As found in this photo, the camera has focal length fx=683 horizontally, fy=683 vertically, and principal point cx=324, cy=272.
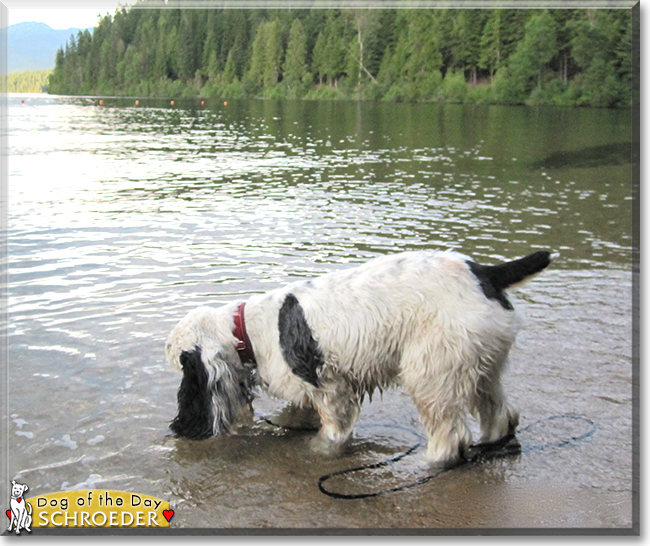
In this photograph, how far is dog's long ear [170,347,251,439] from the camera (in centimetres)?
554

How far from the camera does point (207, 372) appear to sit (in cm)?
554

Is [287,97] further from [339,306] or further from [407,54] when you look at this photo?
[339,306]

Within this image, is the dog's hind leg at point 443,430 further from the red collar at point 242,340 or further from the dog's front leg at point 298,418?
the red collar at point 242,340

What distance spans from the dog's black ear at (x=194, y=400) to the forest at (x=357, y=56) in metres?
48.0

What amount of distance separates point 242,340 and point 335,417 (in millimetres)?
991

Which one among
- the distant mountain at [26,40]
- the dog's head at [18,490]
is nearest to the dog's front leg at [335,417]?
the dog's head at [18,490]

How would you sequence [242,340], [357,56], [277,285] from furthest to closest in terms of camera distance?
[357,56]
[277,285]
[242,340]

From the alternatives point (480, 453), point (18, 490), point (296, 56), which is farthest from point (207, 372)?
point (296, 56)

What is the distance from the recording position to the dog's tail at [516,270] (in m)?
5.03

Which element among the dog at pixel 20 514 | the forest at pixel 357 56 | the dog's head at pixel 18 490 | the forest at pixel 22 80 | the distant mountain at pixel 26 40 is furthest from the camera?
the forest at pixel 357 56

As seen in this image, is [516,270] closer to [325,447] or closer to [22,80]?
[325,447]

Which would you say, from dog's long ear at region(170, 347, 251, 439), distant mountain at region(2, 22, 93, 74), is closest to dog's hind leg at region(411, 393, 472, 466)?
dog's long ear at region(170, 347, 251, 439)

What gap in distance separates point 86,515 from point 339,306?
2.37 metres

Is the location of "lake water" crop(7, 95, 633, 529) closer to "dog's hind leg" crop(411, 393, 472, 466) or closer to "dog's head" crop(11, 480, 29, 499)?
"dog's hind leg" crop(411, 393, 472, 466)
